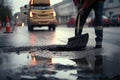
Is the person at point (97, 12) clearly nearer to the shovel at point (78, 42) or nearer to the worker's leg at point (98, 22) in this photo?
the worker's leg at point (98, 22)

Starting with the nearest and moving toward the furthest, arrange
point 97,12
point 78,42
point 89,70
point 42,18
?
point 89,70
point 78,42
point 97,12
point 42,18

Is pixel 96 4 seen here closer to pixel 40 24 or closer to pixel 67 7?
pixel 40 24

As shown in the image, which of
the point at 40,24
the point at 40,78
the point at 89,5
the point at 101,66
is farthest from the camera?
the point at 40,24

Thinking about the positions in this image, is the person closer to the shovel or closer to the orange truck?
the shovel

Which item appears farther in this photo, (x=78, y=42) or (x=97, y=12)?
(x=97, y=12)

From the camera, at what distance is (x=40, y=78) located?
13.5 ft

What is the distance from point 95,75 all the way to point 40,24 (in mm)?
19706

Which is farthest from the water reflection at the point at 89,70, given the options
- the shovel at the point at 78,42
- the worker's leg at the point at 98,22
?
the worker's leg at the point at 98,22

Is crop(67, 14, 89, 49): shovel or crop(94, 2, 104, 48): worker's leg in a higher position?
crop(94, 2, 104, 48): worker's leg

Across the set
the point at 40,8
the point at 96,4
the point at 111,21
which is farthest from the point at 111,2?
the point at 96,4

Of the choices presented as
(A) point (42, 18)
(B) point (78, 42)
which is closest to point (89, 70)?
(B) point (78, 42)

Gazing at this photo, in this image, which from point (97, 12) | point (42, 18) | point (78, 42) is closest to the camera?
point (78, 42)

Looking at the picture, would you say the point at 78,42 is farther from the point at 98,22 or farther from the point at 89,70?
the point at 89,70

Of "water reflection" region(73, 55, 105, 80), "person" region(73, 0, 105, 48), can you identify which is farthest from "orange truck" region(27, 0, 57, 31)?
"water reflection" region(73, 55, 105, 80)
